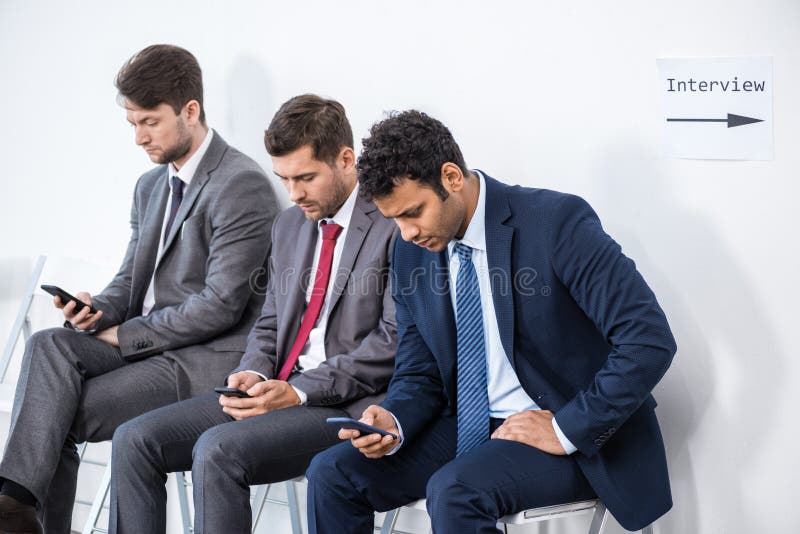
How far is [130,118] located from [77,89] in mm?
899

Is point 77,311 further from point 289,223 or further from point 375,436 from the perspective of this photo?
point 375,436

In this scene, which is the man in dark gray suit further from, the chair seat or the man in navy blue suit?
the chair seat

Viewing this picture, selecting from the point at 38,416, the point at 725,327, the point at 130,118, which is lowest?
Result: the point at 38,416

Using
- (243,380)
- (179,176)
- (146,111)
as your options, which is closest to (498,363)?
(243,380)

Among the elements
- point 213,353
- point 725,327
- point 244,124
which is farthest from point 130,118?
point 725,327

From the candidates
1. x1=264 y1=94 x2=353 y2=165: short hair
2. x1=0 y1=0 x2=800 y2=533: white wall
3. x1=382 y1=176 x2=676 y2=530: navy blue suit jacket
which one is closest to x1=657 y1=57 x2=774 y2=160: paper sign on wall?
x1=0 y1=0 x2=800 y2=533: white wall

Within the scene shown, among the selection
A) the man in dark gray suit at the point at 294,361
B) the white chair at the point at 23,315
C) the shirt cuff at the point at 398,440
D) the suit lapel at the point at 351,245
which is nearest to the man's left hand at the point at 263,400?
the man in dark gray suit at the point at 294,361

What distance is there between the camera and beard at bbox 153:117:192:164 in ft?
10.8

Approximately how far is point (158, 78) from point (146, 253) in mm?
602

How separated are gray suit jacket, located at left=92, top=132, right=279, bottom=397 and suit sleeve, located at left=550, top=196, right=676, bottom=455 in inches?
49.0

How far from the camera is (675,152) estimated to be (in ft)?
8.71

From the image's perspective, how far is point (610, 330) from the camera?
222cm

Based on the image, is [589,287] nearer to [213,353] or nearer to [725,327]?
[725,327]

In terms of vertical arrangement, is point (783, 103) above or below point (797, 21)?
below
